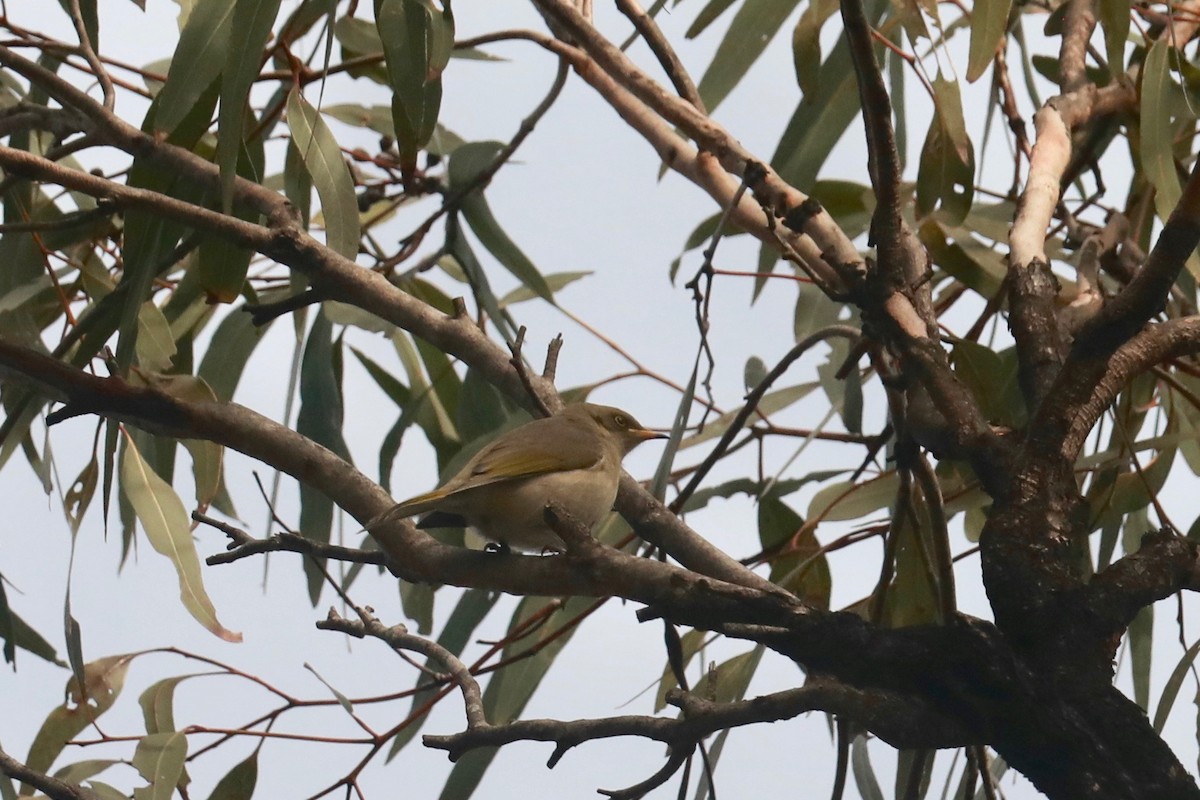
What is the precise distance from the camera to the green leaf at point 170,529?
2.60 m

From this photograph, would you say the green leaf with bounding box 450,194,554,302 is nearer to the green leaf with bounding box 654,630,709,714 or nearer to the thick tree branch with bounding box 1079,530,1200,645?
the green leaf with bounding box 654,630,709,714

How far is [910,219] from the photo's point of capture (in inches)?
145

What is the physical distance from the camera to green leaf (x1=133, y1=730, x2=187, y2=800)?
2578 millimetres

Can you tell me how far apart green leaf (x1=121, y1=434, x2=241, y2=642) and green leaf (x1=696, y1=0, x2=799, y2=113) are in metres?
1.58

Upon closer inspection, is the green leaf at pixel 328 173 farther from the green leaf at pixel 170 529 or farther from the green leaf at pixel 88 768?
the green leaf at pixel 88 768

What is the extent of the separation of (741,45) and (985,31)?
1.06m

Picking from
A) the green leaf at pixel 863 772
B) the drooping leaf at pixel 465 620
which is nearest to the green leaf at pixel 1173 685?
the green leaf at pixel 863 772

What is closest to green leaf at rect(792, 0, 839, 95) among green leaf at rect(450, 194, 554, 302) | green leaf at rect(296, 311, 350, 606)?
green leaf at rect(450, 194, 554, 302)

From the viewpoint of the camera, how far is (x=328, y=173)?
2.61 m

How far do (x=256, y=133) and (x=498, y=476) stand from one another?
0.95 metres

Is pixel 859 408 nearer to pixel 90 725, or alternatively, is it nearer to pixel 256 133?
pixel 256 133

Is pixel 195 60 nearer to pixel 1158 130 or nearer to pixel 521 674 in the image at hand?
pixel 521 674

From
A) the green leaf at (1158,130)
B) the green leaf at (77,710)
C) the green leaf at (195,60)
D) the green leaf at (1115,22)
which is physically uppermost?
the green leaf at (1115,22)

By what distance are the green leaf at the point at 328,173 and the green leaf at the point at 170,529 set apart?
2.27 ft
